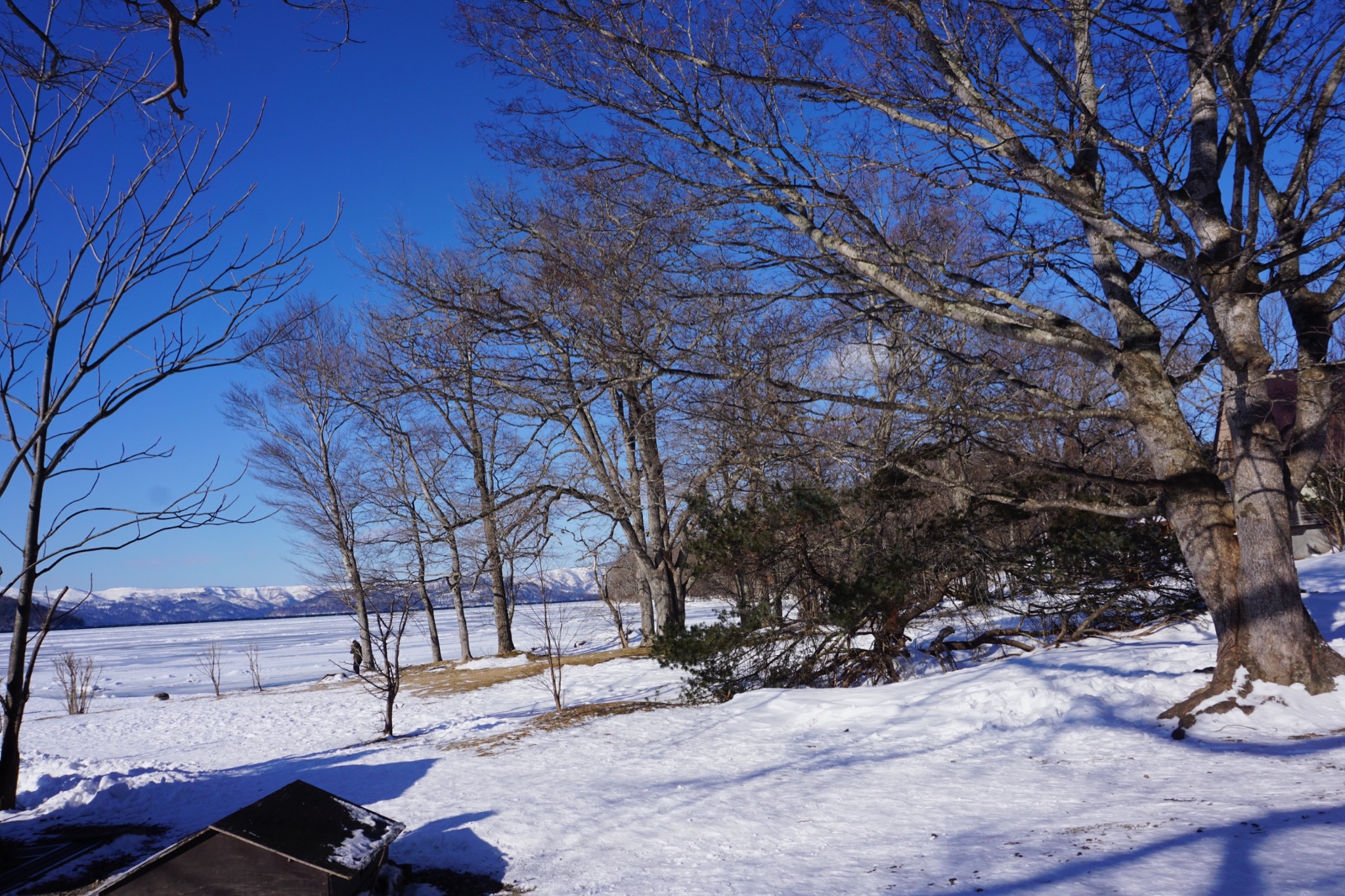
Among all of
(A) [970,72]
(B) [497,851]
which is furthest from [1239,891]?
(A) [970,72]

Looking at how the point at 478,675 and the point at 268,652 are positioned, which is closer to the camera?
the point at 478,675

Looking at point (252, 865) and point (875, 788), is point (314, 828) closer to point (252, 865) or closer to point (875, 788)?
point (252, 865)

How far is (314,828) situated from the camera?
13.9 ft

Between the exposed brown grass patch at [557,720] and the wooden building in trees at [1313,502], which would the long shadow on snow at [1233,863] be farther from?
the wooden building in trees at [1313,502]

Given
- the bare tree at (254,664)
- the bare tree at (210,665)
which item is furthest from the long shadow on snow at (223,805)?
the bare tree at (254,664)

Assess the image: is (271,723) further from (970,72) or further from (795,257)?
(970,72)

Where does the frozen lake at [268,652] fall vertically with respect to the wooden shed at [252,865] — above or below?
below

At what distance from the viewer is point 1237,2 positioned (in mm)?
5863

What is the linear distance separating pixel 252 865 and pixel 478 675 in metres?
14.9

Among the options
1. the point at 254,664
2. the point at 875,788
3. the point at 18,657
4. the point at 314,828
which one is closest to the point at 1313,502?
the point at 875,788

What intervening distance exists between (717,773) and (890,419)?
6.19m

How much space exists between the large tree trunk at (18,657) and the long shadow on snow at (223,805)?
306 millimetres

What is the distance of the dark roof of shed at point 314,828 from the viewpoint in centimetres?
392

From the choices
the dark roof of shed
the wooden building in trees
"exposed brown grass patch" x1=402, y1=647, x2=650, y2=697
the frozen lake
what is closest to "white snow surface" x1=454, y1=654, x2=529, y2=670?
"exposed brown grass patch" x1=402, y1=647, x2=650, y2=697
